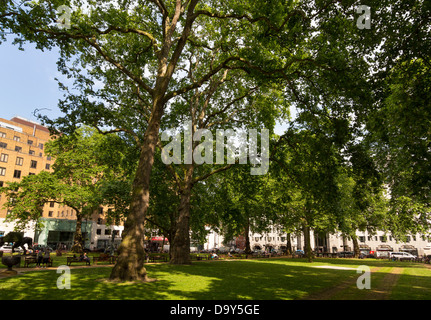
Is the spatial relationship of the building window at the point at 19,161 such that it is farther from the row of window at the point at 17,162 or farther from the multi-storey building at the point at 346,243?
the multi-storey building at the point at 346,243

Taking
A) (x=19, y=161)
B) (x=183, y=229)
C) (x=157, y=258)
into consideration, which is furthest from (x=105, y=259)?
(x=19, y=161)

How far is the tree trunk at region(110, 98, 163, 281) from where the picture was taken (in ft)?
37.4

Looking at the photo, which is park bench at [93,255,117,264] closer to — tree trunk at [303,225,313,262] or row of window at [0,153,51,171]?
tree trunk at [303,225,313,262]

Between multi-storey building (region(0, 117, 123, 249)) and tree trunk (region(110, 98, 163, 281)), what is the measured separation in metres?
45.2

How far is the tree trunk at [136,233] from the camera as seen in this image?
1141 cm

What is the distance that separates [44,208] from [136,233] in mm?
64393

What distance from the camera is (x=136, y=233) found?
39.1 feet

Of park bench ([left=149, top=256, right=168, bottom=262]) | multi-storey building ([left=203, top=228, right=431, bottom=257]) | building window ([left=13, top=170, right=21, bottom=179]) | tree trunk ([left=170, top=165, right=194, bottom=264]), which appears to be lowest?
multi-storey building ([left=203, top=228, right=431, bottom=257])

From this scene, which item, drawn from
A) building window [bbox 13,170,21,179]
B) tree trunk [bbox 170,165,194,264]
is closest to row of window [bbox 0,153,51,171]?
building window [bbox 13,170,21,179]

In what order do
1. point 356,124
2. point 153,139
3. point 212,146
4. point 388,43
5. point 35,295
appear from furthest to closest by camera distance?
point 212,146
point 153,139
point 356,124
point 388,43
point 35,295
